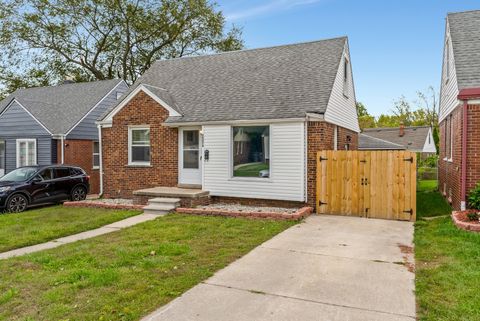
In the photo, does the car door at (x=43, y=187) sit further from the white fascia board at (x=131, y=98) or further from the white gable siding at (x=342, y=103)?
the white gable siding at (x=342, y=103)

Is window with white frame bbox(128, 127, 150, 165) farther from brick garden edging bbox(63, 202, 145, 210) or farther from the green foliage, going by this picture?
the green foliage

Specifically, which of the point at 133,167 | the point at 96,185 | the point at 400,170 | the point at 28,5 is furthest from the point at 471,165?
the point at 28,5

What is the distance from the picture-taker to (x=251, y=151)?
11398mm

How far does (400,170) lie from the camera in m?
9.45

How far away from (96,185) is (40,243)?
11156 millimetres

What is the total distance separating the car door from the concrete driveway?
9.43 metres

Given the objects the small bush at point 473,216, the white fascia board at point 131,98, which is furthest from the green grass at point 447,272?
the white fascia board at point 131,98

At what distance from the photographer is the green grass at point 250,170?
11209 mm

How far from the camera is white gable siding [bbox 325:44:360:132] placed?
38.1 feet

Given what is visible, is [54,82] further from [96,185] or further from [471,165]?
[471,165]

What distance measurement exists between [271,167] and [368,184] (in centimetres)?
285

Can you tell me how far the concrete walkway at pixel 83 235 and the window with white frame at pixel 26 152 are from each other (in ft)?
31.7

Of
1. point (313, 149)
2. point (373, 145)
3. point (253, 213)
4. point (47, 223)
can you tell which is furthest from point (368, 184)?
point (373, 145)

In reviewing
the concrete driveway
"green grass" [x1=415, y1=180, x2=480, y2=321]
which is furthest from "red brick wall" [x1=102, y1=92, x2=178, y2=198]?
"green grass" [x1=415, y1=180, x2=480, y2=321]
